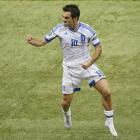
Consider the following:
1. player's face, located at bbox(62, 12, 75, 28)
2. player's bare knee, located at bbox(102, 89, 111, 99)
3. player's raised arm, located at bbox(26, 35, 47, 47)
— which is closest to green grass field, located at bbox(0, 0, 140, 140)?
player's bare knee, located at bbox(102, 89, 111, 99)

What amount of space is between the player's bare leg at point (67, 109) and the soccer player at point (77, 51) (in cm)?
7

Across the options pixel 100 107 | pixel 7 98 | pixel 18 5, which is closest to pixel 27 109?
pixel 7 98

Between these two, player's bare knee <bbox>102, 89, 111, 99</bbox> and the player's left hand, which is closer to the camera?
the player's left hand

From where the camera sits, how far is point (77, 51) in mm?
10523

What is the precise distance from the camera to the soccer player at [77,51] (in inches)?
407

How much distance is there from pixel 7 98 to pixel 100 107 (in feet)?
6.96

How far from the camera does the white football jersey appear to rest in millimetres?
10453

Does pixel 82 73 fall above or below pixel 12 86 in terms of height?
above

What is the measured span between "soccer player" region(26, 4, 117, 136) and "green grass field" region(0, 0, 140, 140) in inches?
40.0

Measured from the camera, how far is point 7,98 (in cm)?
1282

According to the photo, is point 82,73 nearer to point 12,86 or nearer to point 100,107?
point 100,107

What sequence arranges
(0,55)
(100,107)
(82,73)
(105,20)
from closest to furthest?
1. (82,73)
2. (100,107)
3. (0,55)
4. (105,20)

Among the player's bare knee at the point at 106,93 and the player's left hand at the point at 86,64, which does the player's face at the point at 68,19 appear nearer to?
the player's left hand at the point at 86,64

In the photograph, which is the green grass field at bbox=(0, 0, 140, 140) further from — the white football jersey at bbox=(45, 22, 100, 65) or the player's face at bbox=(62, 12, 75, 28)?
the player's face at bbox=(62, 12, 75, 28)
